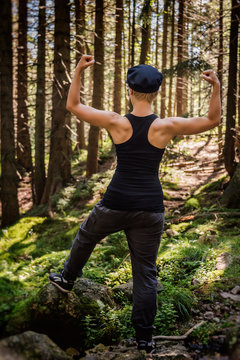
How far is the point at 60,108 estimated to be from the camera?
37.4ft

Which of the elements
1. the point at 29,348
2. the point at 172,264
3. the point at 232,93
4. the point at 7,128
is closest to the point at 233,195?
the point at 232,93

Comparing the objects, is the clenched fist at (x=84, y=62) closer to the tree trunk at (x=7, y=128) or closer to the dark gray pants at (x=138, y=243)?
the dark gray pants at (x=138, y=243)

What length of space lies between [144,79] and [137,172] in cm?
87

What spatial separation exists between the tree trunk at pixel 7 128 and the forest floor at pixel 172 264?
78 centimetres

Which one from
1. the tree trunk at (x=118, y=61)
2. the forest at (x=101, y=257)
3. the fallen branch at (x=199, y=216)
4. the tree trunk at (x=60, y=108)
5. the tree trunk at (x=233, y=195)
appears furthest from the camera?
the tree trunk at (x=118, y=61)

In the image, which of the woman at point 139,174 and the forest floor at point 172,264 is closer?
the woman at point 139,174

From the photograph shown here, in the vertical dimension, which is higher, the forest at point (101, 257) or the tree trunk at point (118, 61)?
the tree trunk at point (118, 61)

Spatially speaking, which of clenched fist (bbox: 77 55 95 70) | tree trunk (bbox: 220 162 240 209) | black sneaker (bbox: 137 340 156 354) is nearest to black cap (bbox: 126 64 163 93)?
clenched fist (bbox: 77 55 95 70)

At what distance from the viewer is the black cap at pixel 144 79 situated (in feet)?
9.40

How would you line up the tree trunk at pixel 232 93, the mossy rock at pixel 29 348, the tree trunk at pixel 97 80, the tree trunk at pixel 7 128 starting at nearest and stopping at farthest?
the mossy rock at pixel 29 348 → the tree trunk at pixel 7 128 → the tree trunk at pixel 232 93 → the tree trunk at pixel 97 80

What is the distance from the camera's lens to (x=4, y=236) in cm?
911

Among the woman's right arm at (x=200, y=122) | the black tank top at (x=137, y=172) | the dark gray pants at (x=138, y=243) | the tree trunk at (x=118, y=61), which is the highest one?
the tree trunk at (x=118, y=61)

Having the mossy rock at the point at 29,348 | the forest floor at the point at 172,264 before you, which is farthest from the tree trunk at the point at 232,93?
the mossy rock at the point at 29,348

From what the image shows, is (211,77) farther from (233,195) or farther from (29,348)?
(233,195)
